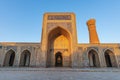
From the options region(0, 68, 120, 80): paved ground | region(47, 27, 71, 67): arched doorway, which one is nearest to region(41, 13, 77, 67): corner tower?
region(47, 27, 71, 67): arched doorway

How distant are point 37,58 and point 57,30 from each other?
172 inches

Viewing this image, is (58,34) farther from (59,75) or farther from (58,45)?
(59,75)

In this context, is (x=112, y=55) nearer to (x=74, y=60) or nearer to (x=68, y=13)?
(x=74, y=60)

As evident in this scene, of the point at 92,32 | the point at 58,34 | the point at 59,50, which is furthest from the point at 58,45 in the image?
the point at 92,32

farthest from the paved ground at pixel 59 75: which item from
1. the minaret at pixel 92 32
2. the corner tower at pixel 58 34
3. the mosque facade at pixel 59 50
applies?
the minaret at pixel 92 32

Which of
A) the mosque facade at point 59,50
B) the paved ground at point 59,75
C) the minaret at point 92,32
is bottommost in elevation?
the paved ground at point 59,75

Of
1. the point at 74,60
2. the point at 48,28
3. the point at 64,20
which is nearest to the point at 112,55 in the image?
the point at 74,60

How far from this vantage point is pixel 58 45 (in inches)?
481

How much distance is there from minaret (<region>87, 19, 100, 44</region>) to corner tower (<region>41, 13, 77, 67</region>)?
6307 millimetres

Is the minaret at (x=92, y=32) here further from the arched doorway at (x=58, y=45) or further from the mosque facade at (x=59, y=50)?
the arched doorway at (x=58, y=45)

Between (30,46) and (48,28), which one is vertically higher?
(48,28)

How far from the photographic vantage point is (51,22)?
448 inches

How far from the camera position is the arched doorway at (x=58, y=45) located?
1123 cm

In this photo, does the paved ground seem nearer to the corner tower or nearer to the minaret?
the corner tower
